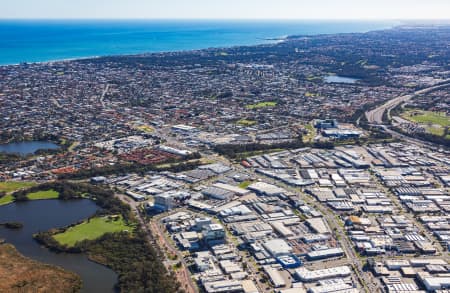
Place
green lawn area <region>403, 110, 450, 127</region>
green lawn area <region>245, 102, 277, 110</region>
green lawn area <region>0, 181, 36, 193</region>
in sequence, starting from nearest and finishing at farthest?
green lawn area <region>0, 181, 36, 193</region>
green lawn area <region>403, 110, 450, 127</region>
green lawn area <region>245, 102, 277, 110</region>

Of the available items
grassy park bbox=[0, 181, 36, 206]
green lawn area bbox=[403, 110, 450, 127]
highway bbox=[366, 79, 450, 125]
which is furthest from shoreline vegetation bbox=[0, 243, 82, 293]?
green lawn area bbox=[403, 110, 450, 127]

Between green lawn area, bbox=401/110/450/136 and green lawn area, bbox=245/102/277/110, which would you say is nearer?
green lawn area, bbox=401/110/450/136

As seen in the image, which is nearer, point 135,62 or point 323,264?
point 323,264

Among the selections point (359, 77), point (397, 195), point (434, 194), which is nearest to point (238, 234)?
point (397, 195)

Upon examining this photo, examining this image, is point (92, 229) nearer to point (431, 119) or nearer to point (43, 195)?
point (43, 195)

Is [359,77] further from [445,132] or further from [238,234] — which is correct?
[238,234]

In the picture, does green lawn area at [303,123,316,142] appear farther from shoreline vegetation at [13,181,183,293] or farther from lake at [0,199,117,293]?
lake at [0,199,117,293]

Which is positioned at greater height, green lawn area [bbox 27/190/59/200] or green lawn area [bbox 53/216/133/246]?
green lawn area [bbox 27/190/59/200]

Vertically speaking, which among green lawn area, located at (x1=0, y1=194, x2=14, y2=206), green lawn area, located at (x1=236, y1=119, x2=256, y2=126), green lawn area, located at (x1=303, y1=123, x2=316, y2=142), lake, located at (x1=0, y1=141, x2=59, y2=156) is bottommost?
green lawn area, located at (x1=303, y1=123, x2=316, y2=142)
